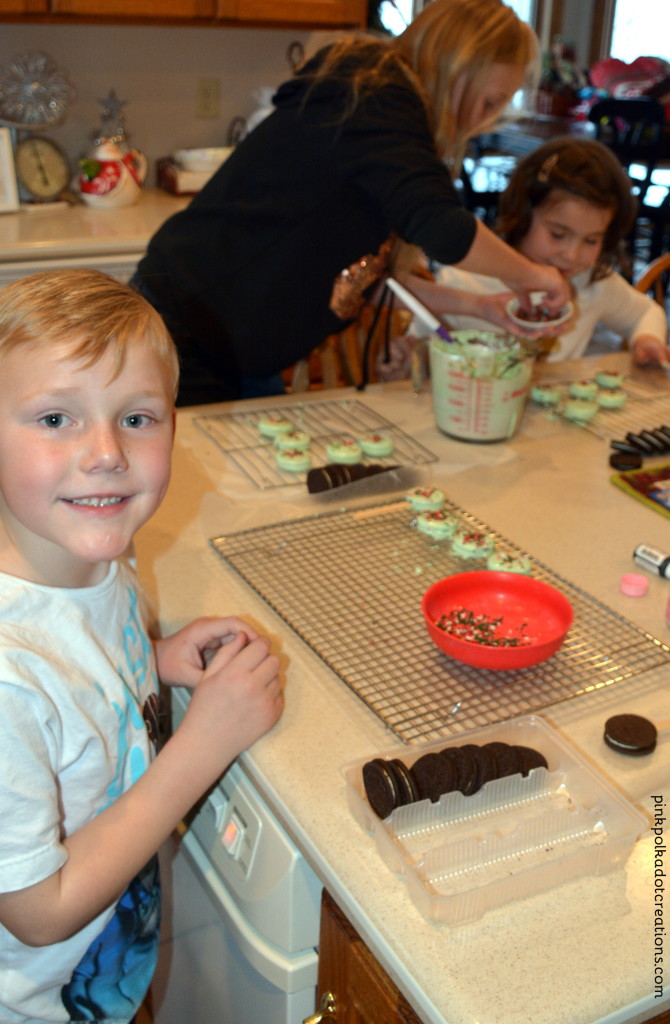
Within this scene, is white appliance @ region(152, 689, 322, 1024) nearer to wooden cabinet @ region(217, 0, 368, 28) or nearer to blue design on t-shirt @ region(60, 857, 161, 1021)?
blue design on t-shirt @ region(60, 857, 161, 1021)

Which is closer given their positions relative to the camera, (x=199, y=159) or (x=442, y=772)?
(x=442, y=772)

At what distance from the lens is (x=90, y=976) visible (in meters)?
0.89

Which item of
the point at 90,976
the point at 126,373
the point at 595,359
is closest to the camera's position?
the point at 126,373

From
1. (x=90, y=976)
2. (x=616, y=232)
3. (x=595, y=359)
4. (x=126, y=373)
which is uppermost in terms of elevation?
(x=126, y=373)

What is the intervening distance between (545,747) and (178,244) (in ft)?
4.02

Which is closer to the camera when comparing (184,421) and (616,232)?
(184,421)

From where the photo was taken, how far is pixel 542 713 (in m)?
0.88

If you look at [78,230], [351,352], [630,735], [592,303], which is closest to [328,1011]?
[630,735]

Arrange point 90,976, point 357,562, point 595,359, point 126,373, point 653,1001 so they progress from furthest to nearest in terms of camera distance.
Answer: point 595,359
point 357,562
point 90,976
point 126,373
point 653,1001

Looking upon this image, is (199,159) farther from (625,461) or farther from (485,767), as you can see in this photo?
(485,767)

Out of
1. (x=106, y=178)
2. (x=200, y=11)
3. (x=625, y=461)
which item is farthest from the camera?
(x=106, y=178)

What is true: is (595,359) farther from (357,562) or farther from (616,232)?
(357,562)

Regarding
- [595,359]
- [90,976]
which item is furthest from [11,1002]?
[595,359]

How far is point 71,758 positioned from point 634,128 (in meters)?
4.97
